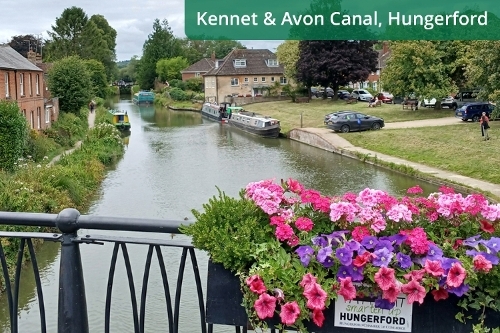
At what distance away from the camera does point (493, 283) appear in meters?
2.60

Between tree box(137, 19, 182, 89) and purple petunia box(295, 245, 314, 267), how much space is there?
3875 inches

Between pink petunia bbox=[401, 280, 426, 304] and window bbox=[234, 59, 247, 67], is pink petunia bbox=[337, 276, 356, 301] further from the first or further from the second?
window bbox=[234, 59, 247, 67]

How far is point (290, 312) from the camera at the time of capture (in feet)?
8.75

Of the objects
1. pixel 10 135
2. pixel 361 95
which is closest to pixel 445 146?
pixel 10 135

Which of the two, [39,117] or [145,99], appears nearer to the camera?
[39,117]

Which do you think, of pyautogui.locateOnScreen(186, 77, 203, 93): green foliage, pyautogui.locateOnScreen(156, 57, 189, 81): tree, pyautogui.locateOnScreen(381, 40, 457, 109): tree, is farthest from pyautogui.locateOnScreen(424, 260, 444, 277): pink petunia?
pyautogui.locateOnScreen(156, 57, 189, 81): tree

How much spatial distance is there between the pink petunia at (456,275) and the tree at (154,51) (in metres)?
98.7

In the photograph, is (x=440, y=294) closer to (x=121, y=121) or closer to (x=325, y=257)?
(x=325, y=257)

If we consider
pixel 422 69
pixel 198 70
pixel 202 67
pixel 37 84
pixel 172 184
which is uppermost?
pixel 202 67

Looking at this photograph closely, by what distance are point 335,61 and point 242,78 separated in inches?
691

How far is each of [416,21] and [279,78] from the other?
65.6m

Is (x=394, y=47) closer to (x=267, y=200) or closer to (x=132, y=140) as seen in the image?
(x=132, y=140)

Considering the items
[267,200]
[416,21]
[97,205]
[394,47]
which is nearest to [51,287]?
[97,205]

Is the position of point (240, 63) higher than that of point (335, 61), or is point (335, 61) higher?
point (240, 63)
